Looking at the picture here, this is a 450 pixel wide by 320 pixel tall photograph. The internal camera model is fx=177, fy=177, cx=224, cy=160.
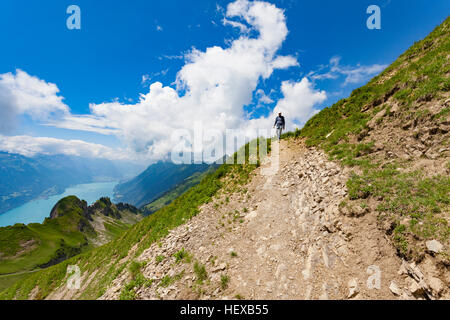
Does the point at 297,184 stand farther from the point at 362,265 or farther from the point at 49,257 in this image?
the point at 49,257

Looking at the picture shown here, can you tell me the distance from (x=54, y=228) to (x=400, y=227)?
253343 mm

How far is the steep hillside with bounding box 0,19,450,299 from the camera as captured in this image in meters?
6.91

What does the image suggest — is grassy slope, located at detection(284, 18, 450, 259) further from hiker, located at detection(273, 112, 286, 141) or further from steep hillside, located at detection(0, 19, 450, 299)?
hiker, located at detection(273, 112, 286, 141)

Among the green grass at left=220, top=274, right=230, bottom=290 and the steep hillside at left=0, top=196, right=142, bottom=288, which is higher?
the green grass at left=220, top=274, right=230, bottom=290

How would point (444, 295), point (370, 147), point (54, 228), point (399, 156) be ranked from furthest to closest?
point (54, 228)
point (370, 147)
point (399, 156)
point (444, 295)

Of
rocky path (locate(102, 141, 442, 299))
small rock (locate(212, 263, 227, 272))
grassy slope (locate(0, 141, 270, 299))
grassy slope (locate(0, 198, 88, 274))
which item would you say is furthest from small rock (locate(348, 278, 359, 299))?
grassy slope (locate(0, 198, 88, 274))

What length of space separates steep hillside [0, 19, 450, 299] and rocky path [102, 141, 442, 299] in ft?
0.18

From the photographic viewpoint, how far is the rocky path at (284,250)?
7148 millimetres

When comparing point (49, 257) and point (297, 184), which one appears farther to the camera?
point (49, 257)

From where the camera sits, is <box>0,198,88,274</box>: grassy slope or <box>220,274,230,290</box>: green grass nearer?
<box>220,274,230,290</box>: green grass

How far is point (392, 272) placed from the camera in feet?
21.7

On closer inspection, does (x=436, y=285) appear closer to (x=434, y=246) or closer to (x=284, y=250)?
(x=434, y=246)
